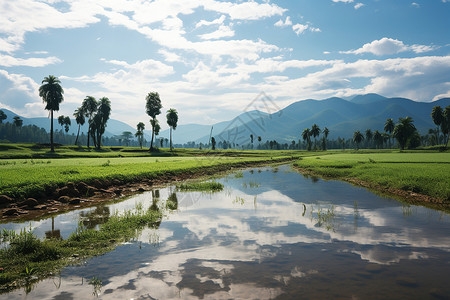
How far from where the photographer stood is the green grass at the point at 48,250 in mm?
7844

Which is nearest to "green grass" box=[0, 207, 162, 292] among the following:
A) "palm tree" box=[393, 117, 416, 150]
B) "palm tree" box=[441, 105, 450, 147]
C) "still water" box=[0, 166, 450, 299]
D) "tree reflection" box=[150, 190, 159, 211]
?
"still water" box=[0, 166, 450, 299]

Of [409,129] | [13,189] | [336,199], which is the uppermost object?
[409,129]

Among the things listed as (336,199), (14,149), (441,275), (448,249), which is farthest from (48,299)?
(14,149)

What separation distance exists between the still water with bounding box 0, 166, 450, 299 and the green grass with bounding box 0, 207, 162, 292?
0.59 m

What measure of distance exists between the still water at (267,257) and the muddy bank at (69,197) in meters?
2.23

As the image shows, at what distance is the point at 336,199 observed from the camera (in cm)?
2069

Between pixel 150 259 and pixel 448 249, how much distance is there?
1196 cm

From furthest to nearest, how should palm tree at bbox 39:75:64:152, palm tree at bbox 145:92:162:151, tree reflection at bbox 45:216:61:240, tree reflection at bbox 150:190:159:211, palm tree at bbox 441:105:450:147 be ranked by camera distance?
1. palm tree at bbox 441:105:450:147
2. palm tree at bbox 145:92:162:151
3. palm tree at bbox 39:75:64:152
4. tree reflection at bbox 150:190:159:211
5. tree reflection at bbox 45:216:61:240

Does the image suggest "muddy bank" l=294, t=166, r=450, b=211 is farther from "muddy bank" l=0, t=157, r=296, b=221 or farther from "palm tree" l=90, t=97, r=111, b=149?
"palm tree" l=90, t=97, r=111, b=149

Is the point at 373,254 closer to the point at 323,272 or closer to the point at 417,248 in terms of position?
the point at 417,248

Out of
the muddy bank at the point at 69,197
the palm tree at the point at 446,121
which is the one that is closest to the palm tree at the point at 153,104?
the muddy bank at the point at 69,197

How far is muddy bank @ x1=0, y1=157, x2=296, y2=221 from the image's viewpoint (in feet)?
52.0

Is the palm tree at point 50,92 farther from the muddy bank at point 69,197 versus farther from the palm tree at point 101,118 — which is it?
the muddy bank at point 69,197

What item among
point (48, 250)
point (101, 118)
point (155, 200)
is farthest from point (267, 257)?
point (101, 118)
